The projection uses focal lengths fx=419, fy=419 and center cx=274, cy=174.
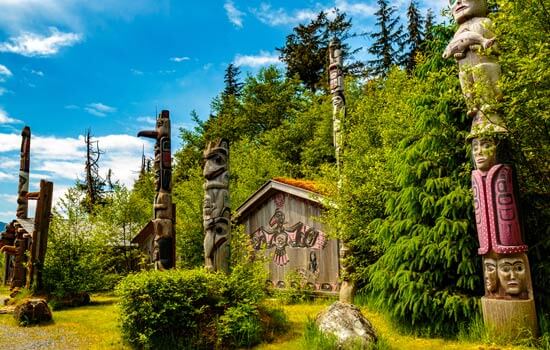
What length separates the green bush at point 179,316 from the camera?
7.79m

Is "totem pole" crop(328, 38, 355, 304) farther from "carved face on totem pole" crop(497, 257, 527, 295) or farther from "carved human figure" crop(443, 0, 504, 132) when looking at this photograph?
"carved face on totem pole" crop(497, 257, 527, 295)

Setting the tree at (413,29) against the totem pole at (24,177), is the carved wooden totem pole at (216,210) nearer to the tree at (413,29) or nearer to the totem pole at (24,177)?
the totem pole at (24,177)

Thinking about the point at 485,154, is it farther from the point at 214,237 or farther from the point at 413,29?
the point at 413,29

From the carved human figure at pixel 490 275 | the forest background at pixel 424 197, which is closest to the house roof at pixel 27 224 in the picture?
the forest background at pixel 424 197

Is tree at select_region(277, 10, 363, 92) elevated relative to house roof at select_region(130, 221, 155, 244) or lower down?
elevated

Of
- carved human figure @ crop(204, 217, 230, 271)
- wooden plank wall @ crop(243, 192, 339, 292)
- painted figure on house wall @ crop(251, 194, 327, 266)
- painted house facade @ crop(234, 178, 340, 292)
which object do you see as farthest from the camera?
painted figure on house wall @ crop(251, 194, 327, 266)

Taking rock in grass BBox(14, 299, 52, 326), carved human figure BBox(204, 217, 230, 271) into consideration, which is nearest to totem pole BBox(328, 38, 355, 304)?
carved human figure BBox(204, 217, 230, 271)

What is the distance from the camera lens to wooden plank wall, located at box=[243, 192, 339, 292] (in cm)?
1312

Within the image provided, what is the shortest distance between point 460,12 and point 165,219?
8038 mm

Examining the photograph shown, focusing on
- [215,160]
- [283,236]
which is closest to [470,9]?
[215,160]

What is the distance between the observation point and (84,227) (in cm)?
1589

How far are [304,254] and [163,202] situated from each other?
5.23 m

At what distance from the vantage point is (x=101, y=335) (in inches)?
372

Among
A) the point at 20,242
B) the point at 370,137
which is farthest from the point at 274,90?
the point at 20,242
